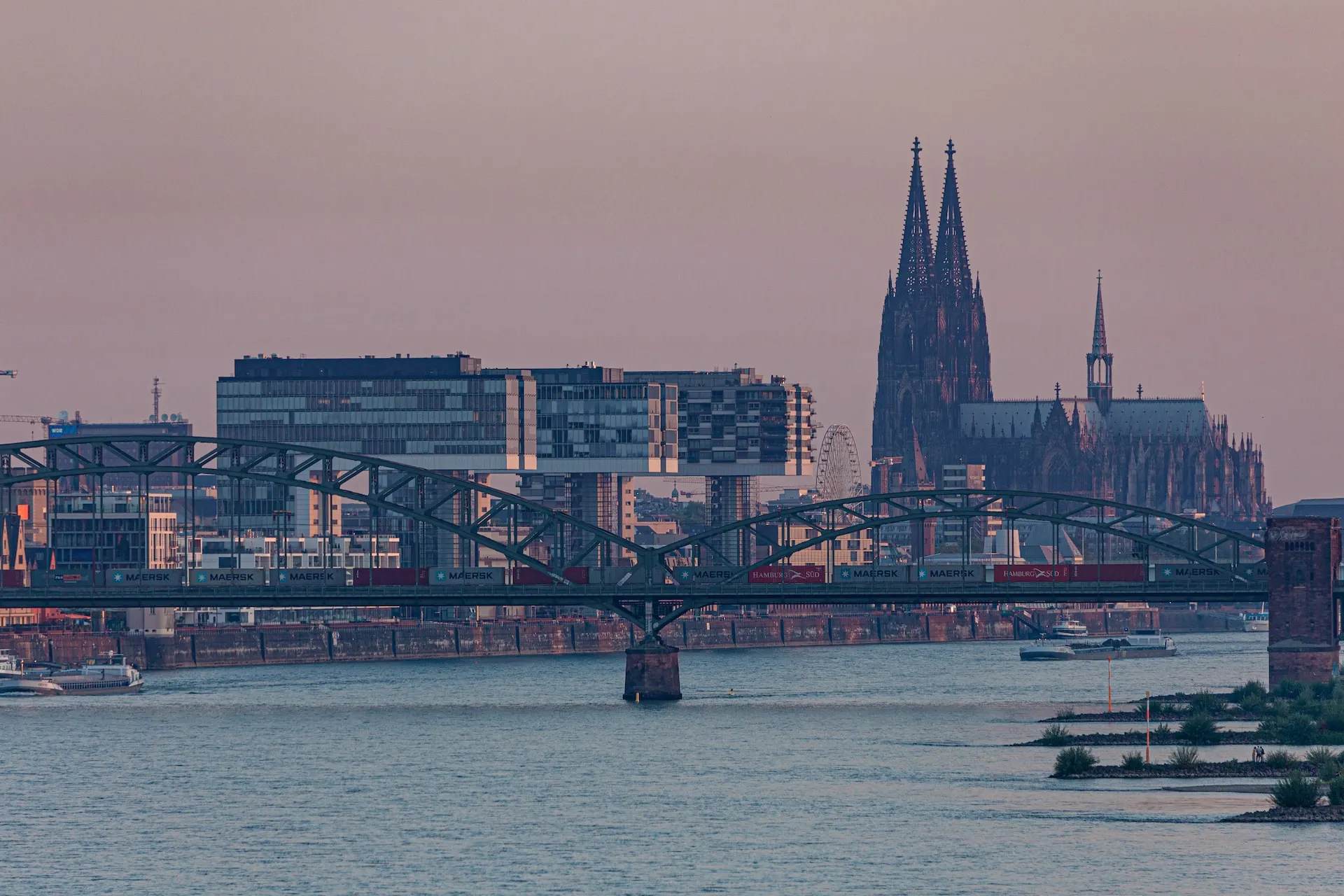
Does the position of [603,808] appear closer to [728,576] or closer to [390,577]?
[728,576]

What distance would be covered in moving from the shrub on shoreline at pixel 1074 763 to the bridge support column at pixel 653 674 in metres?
50.2

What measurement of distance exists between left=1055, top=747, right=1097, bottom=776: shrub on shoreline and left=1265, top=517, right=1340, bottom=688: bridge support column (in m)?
46.9

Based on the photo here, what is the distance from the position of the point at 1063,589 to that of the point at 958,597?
243 inches

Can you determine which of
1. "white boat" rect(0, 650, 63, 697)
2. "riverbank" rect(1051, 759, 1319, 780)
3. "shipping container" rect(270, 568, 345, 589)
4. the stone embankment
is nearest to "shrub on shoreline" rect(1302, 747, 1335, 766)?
"riverbank" rect(1051, 759, 1319, 780)

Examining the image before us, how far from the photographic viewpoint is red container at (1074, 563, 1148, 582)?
539 feet

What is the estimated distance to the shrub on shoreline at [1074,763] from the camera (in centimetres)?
10744

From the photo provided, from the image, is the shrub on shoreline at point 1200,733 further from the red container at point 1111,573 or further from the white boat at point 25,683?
the white boat at point 25,683

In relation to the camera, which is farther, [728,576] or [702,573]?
[702,573]

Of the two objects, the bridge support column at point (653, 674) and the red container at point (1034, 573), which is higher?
the red container at point (1034, 573)

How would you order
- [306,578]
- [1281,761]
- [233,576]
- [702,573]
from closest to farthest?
[1281,761], [702,573], [233,576], [306,578]

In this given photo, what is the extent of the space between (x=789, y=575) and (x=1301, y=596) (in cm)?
3308

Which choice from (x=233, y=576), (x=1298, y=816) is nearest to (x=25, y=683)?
(x=233, y=576)

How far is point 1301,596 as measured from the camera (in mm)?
154875

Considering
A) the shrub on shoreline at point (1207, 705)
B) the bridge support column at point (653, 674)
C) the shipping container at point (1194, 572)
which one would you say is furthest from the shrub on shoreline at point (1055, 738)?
the bridge support column at point (653, 674)
